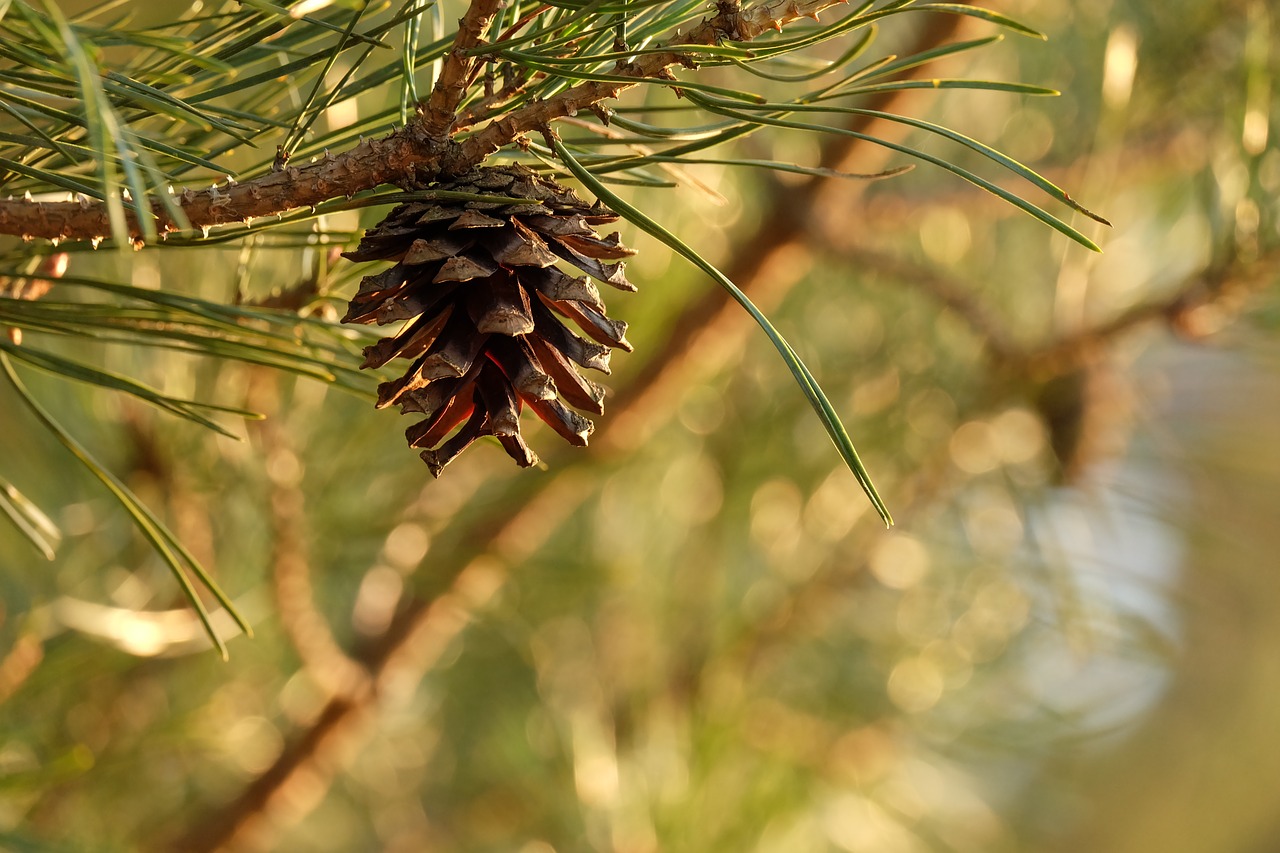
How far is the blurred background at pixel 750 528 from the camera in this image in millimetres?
517

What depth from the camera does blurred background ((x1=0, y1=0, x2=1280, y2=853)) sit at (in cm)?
52

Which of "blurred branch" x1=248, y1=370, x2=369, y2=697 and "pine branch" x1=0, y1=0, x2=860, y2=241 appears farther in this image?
"blurred branch" x1=248, y1=370, x2=369, y2=697

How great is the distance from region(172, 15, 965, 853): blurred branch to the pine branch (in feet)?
1.10

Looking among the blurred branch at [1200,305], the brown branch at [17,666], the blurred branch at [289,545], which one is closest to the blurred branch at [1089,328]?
the blurred branch at [1200,305]

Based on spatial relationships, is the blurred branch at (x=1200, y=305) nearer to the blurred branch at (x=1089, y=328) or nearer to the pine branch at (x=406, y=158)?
the blurred branch at (x=1089, y=328)

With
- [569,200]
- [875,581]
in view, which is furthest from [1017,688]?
[569,200]

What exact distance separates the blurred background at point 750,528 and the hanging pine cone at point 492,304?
0.32 ft

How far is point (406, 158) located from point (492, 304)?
0.03 metres

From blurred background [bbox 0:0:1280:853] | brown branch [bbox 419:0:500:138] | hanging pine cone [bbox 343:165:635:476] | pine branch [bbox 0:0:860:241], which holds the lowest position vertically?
blurred background [bbox 0:0:1280:853]

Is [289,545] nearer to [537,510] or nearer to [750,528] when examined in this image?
[537,510]

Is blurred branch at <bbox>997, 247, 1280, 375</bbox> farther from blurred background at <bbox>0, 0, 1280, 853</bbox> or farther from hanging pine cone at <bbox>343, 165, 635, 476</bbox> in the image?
hanging pine cone at <bbox>343, 165, 635, 476</bbox>

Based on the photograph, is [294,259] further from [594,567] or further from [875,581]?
[875,581]

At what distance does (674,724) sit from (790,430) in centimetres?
23

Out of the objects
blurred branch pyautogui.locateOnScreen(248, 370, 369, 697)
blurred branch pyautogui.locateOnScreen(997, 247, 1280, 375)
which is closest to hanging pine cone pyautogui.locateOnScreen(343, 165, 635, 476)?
blurred branch pyautogui.locateOnScreen(248, 370, 369, 697)
